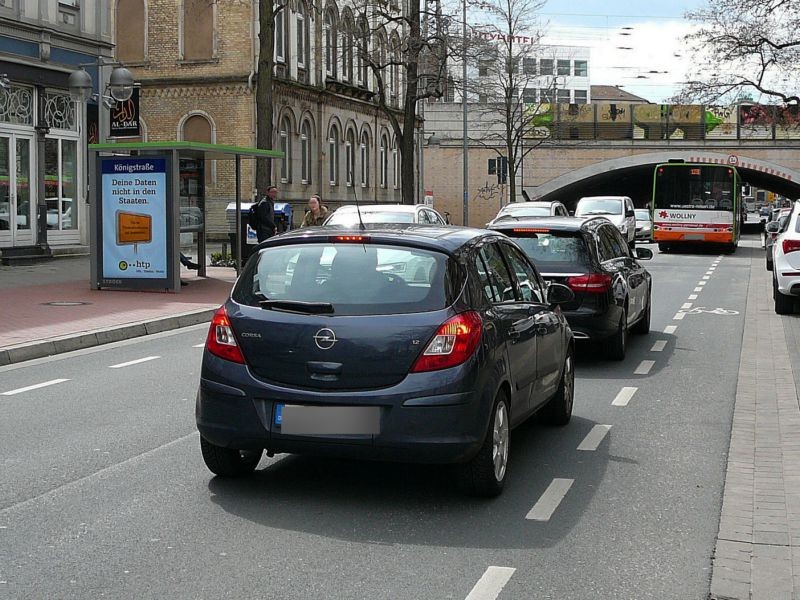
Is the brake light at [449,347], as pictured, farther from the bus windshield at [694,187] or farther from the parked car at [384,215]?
the bus windshield at [694,187]

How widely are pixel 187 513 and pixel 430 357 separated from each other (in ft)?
4.81

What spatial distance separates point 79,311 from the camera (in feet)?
55.1

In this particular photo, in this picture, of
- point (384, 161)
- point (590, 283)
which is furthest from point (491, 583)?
point (384, 161)

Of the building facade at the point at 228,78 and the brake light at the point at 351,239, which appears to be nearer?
the brake light at the point at 351,239

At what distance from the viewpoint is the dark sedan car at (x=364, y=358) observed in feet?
20.4

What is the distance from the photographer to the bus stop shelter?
20.0 m

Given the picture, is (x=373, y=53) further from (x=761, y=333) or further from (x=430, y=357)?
(x=430, y=357)

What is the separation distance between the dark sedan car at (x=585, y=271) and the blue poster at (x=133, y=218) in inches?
344

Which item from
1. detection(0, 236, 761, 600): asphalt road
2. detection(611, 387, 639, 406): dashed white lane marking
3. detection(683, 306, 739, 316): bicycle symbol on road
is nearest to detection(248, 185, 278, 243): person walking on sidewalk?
detection(683, 306, 739, 316): bicycle symbol on road

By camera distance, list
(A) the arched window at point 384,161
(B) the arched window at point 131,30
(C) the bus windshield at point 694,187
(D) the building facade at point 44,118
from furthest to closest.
A: (A) the arched window at point 384,161 → (B) the arched window at point 131,30 → (C) the bus windshield at point 694,187 → (D) the building facade at point 44,118

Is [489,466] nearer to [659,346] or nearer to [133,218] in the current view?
[659,346]

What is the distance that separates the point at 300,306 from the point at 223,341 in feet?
1.60

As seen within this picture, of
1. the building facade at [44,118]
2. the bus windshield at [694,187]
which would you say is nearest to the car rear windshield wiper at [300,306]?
the building facade at [44,118]

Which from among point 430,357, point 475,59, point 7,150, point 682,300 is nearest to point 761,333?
point 682,300
